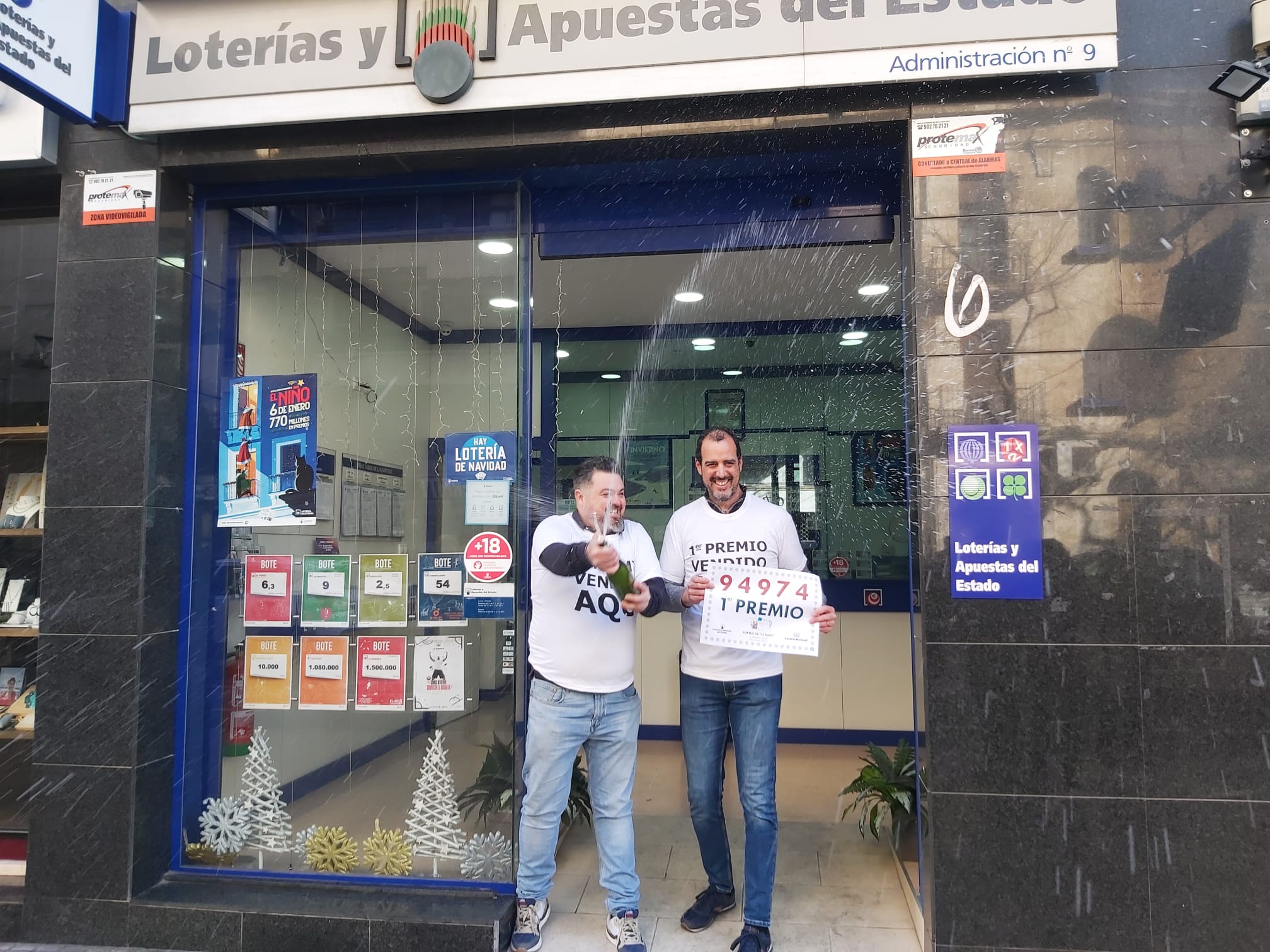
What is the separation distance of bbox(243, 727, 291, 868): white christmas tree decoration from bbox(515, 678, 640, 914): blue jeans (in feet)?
4.10

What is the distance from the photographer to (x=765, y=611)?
10.3 feet

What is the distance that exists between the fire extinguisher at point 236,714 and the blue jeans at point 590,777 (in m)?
1.47

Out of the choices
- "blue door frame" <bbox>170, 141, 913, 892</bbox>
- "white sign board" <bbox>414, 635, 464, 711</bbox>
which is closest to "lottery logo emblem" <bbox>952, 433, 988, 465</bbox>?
"blue door frame" <bbox>170, 141, 913, 892</bbox>

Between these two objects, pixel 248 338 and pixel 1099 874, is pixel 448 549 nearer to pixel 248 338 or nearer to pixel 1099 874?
pixel 248 338

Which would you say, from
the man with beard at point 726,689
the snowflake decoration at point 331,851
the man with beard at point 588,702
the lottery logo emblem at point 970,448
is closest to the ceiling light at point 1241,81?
the lottery logo emblem at point 970,448

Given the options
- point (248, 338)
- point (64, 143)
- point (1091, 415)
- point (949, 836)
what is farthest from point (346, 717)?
point (1091, 415)

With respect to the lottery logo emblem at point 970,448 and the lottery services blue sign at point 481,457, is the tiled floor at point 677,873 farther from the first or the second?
the lottery logo emblem at point 970,448

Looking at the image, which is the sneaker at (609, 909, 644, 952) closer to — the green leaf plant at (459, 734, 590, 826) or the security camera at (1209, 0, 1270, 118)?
the green leaf plant at (459, 734, 590, 826)

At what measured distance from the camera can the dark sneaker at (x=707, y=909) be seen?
345 cm

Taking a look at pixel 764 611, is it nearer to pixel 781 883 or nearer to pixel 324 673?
pixel 781 883

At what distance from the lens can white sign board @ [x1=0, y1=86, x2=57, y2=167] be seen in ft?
12.1

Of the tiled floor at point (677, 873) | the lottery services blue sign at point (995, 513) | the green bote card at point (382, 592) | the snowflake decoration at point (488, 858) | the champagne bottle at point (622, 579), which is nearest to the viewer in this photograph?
the champagne bottle at point (622, 579)

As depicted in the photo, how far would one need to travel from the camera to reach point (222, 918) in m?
3.45

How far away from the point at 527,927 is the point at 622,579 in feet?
4.99
